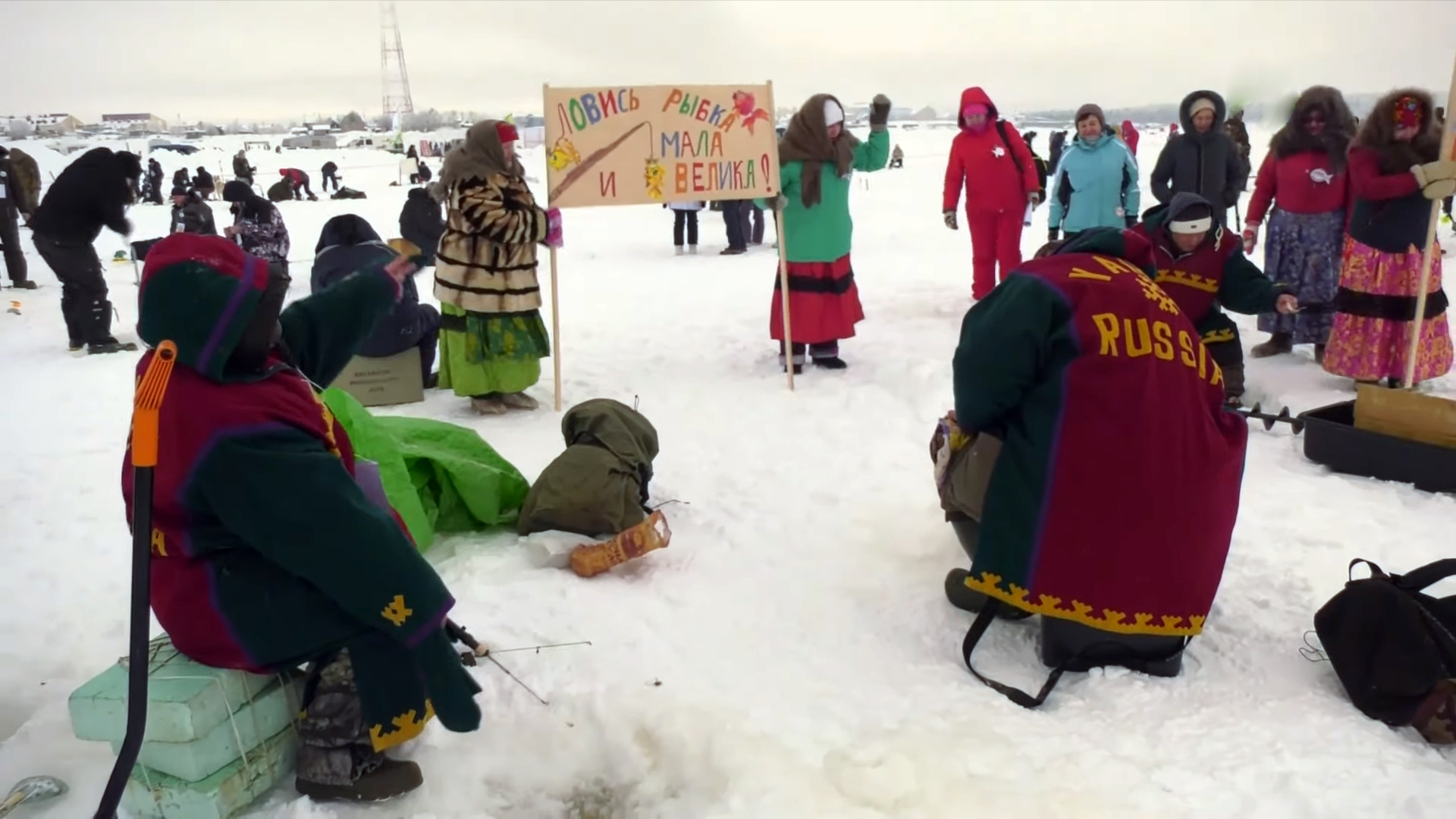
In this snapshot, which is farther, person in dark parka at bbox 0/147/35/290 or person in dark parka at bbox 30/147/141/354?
person in dark parka at bbox 0/147/35/290

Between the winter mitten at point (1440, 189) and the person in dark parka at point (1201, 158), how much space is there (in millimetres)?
1433

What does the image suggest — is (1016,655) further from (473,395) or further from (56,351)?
(56,351)

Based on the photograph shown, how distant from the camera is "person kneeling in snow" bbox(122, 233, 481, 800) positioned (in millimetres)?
1824

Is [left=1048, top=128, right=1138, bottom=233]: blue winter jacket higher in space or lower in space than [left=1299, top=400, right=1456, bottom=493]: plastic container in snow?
higher

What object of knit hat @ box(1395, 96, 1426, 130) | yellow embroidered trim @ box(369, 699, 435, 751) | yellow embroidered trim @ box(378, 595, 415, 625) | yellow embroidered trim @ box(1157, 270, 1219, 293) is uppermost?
knit hat @ box(1395, 96, 1426, 130)

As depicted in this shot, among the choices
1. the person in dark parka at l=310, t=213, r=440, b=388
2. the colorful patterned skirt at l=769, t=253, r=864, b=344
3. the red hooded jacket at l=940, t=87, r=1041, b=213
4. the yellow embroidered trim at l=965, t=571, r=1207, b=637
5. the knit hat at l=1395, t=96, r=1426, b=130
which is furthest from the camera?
the red hooded jacket at l=940, t=87, r=1041, b=213

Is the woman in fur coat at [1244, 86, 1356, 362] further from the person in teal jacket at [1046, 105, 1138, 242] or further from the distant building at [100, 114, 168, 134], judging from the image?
the distant building at [100, 114, 168, 134]

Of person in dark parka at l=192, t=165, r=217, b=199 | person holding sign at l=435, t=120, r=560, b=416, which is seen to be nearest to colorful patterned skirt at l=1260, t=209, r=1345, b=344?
person holding sign at l=435, t=120, r=560, b=416

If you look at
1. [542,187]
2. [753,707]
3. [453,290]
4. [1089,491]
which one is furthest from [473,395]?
[542,187]

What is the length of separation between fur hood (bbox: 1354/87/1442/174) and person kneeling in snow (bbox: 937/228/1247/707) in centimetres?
294

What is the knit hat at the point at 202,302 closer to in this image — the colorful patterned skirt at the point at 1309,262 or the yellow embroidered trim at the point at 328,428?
the yellow embroidered trim at the point at 328,428

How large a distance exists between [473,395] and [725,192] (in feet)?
5.73

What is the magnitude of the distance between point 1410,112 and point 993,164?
2578mm

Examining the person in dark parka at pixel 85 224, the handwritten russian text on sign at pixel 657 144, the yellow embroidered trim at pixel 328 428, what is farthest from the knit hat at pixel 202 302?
the person in dark parka at pixel 85 224
